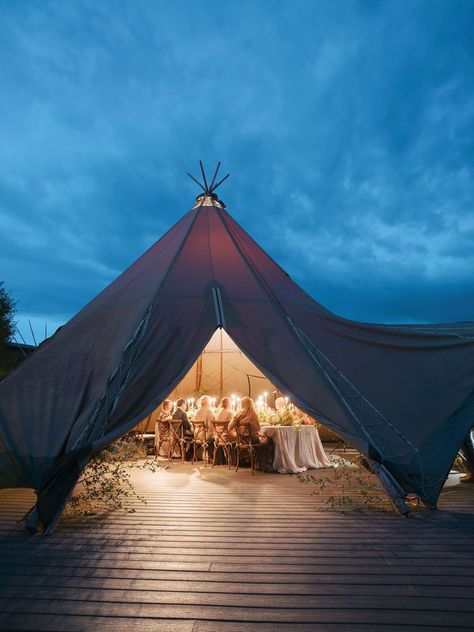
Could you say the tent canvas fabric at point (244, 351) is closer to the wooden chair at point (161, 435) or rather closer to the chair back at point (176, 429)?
the chair back at point (176, 429)

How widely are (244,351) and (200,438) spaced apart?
10.5 ft

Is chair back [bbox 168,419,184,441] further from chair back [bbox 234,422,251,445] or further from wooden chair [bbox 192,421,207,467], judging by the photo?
chair back [bbox 234,422,251,445]

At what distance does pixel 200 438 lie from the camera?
23.2 feet

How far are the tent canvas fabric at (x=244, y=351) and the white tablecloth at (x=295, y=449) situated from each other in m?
1.78

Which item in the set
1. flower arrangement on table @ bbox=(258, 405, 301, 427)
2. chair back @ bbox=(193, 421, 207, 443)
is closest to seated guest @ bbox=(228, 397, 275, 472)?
flower arrangement on table @ bbox=(258, 405, 301, 427)

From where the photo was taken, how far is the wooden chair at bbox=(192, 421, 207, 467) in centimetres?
658

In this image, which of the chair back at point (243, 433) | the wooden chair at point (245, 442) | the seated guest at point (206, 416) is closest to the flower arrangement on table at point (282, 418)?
the wooden chair at point (245, 442)

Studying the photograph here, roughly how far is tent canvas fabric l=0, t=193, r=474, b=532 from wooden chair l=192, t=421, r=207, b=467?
Result: 2411mm

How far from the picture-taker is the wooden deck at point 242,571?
73.5 inches

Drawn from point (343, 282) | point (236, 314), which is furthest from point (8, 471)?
point (343, 282)

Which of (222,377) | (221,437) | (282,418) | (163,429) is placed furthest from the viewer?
(222,377)

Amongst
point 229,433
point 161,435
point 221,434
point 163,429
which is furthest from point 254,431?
point 161,435

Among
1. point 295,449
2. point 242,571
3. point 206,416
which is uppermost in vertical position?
point 206,416

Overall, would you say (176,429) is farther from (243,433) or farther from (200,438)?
(243,433)
